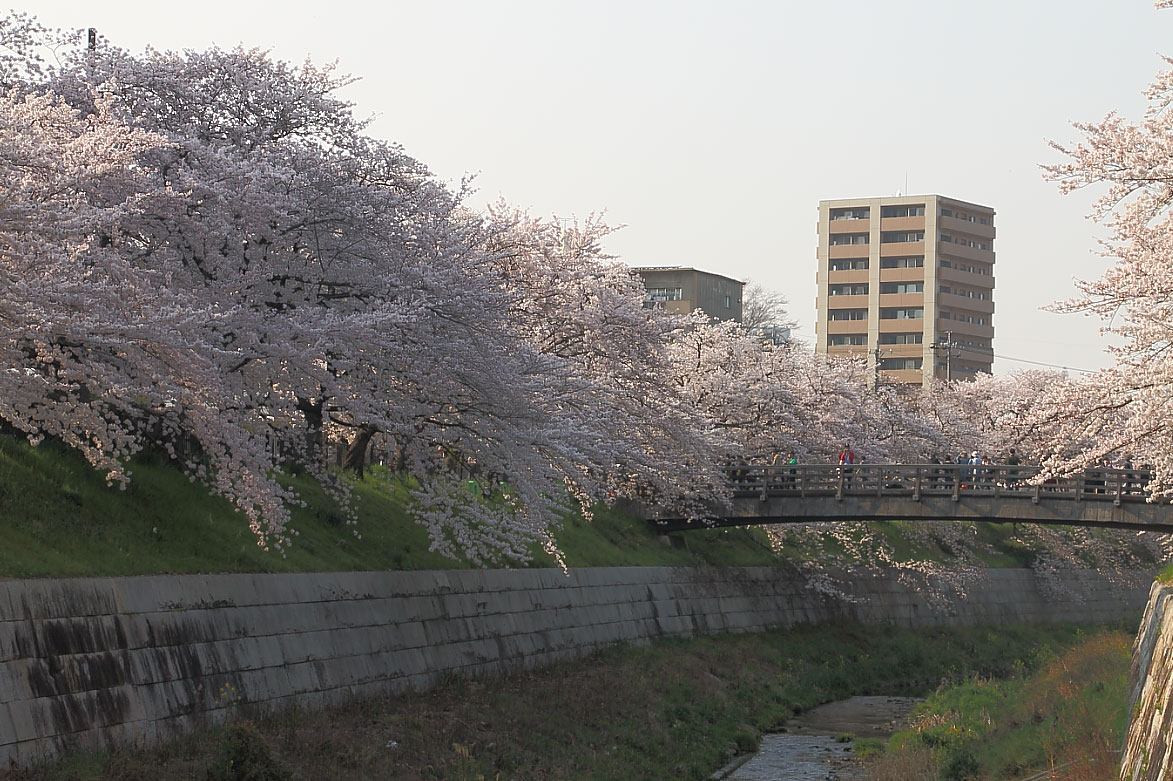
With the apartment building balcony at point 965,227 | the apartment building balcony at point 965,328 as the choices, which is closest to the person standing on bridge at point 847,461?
the apartment building balcony at point 965,328

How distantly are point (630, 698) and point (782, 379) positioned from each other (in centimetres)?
2044

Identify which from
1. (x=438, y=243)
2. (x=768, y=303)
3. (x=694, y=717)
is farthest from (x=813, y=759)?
(x=768, y=303)

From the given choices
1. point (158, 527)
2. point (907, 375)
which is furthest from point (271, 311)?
point (907, 375)

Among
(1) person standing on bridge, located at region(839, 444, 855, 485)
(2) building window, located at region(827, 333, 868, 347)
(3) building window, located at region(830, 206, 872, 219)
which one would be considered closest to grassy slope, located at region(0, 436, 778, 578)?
(1) person standing on bridge, located at region(839, 444, 855, 485)

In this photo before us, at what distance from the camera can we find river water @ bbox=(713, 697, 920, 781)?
24.3 metres

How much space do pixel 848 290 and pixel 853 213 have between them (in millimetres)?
6872

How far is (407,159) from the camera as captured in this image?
2366 centimetres

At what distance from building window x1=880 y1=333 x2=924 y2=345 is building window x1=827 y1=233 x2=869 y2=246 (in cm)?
865

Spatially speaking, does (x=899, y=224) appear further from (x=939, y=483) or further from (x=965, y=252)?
(x=939, y=483)

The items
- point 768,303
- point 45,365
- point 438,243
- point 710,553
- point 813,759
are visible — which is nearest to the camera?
point 45,365

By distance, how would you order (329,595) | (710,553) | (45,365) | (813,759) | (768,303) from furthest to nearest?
1. (768,303)
2. (710,553)
3. (813,759)
4. (329,595)
5. (45,365)

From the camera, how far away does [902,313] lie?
116 metres

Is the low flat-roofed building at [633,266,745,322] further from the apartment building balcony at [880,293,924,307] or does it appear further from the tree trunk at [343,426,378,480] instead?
the tree trunk at [343,426,378,480]

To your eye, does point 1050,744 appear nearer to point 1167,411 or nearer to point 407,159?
point 1167,411
